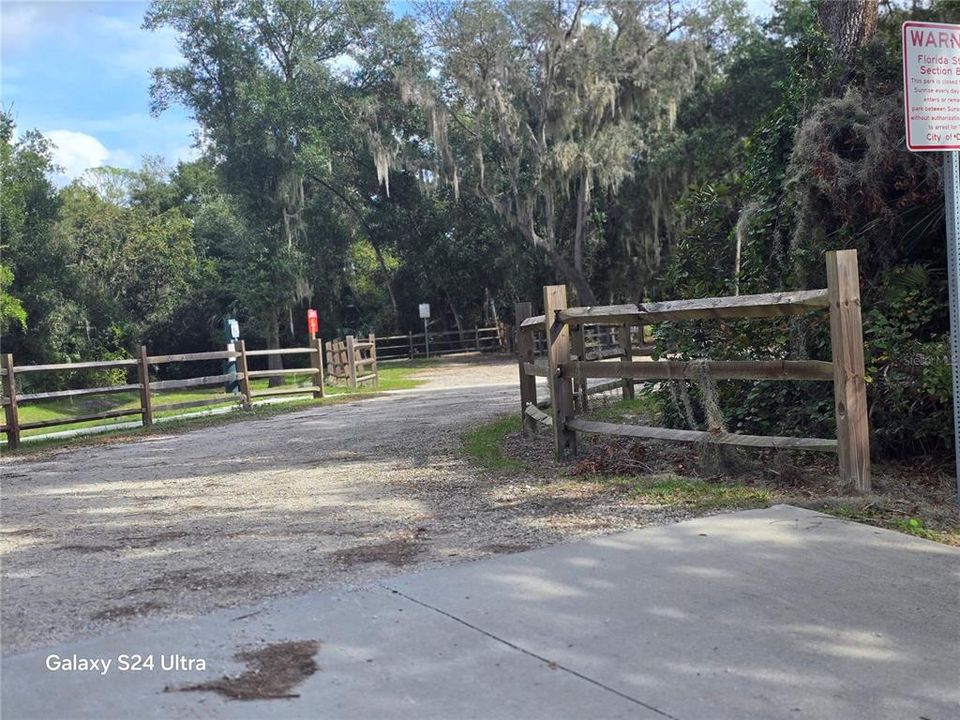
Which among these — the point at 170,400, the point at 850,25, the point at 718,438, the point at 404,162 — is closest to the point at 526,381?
the point at 718,438

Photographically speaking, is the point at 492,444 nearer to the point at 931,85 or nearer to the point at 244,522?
the point at 244,522

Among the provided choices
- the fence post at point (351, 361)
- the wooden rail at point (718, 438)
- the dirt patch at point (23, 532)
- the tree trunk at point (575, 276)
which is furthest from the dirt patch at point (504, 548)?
the tree trunk at point (575, 276)

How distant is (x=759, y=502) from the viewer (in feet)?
19.2

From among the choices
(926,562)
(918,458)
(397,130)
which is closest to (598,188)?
(397,130)

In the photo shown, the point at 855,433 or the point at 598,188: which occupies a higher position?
the point at 598,188

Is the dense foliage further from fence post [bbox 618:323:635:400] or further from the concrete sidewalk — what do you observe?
the concrete sidewalk

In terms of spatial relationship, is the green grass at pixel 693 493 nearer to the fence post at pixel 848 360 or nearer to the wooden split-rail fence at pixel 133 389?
the fence post at pixel 848 360

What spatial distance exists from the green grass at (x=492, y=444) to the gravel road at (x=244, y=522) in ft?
0.66

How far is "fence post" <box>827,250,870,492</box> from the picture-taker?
575 centimetres

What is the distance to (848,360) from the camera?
5.78 meters

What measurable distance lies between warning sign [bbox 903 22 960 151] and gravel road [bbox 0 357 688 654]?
289cm

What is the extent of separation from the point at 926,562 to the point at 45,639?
4233 millimetres

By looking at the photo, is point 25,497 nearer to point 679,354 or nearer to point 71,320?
point 679,354

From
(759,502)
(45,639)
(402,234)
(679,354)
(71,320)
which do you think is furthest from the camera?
(402,234)
